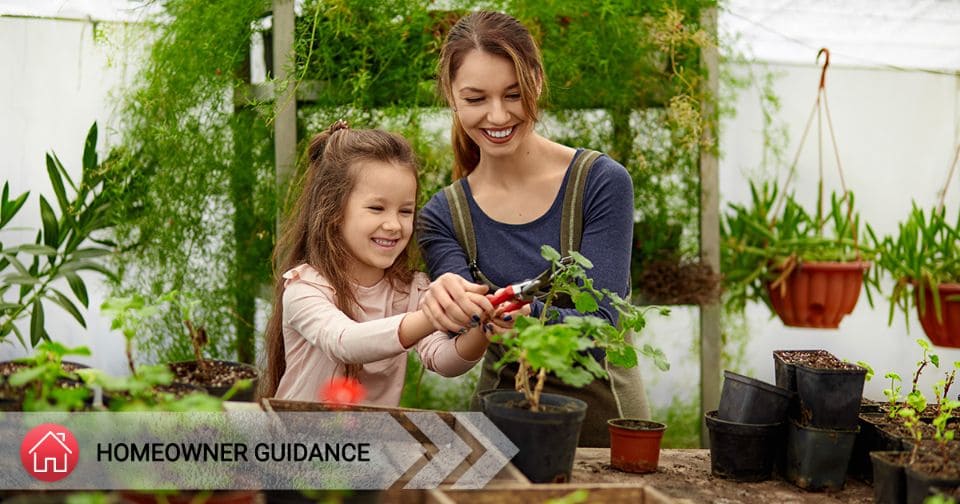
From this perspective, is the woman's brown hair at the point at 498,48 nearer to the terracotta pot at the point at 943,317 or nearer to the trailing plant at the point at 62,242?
the trailing plant at the point at 62,242

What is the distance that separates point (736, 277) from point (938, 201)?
52.8 inches

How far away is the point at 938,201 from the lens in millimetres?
4168

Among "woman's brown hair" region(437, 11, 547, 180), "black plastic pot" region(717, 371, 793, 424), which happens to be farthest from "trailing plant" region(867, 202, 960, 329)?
"black plastic pot" region(717, 371, 793, 424)

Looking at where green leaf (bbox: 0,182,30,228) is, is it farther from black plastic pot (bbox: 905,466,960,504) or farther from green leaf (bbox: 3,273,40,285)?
black plastic pot (bbox: 905,466,960,504)

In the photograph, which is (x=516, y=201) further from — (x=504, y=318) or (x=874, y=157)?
(x=874, y=157)

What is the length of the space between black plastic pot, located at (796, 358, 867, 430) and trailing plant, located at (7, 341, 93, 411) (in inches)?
42.5

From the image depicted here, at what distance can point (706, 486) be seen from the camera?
1442 millimetres

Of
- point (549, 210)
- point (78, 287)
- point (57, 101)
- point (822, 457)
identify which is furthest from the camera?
point (57, 101)

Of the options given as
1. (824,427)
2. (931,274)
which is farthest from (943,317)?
(824,427)

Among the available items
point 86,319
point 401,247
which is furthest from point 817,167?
point 86,319

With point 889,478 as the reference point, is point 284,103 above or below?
above

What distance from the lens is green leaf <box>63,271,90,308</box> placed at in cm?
295

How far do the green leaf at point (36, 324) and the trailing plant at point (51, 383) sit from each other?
1.77 meters

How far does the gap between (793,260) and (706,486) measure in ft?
7.12
